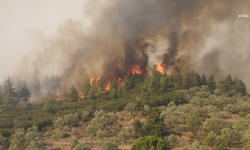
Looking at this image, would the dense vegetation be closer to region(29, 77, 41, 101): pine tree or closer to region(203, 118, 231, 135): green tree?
region(203, 118, 231, 135): green tree

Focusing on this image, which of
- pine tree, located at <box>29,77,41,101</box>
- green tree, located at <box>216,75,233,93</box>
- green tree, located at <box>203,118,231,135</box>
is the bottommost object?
green tree, located at <box>203,118,231,135</box>

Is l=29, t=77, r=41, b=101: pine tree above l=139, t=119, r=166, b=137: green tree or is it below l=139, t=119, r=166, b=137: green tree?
above

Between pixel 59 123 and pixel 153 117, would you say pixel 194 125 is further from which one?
pixel 59 123

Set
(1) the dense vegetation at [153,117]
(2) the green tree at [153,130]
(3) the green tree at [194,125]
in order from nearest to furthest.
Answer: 1. (1) the dense vegetation at [153,117]
2. (2) the green tree at [153,130]
3. (3) the green tree at [194,125]

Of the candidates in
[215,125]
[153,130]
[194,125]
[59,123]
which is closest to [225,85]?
[215,125]

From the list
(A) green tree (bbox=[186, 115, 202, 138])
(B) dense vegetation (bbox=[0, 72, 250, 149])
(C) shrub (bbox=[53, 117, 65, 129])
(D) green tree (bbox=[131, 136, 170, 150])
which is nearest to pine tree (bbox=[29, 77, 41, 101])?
(B) dense vegetation (bbox=[0, 72, 250, 149])

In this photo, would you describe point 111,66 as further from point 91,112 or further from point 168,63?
point 91,112

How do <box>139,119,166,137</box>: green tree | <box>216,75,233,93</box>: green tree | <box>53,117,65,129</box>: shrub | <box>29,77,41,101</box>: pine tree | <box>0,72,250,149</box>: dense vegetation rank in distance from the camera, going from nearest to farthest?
<box>0,72,250,149</box>: dense vegetation → <box>139,119,166,137</box>: green tree → <box>53,117,65,129</box>: shrub → <box>216,75,233,93</box>: green tree → <box>29,77,41,101</box>: pine tree

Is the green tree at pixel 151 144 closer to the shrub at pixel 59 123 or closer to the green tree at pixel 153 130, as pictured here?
the green tree at pixel 153 130

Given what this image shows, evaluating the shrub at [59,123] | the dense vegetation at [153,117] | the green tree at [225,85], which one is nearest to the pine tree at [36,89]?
the dense vegetation at [153,117]

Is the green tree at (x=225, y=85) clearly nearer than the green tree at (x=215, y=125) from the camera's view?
No

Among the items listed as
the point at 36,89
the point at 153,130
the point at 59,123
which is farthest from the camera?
the point at 36,89

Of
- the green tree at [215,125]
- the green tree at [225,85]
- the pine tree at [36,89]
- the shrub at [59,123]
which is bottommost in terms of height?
the green tree at [215,125]

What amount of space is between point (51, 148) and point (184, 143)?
77.5 ft
